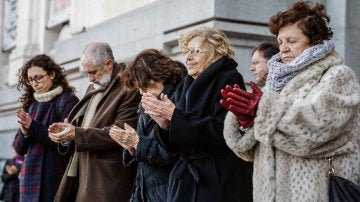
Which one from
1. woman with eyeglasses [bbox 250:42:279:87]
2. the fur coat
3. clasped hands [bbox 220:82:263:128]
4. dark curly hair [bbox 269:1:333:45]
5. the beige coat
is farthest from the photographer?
the beige coat

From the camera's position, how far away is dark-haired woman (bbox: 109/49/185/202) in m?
4.48

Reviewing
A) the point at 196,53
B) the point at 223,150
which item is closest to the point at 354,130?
the point at 223,150

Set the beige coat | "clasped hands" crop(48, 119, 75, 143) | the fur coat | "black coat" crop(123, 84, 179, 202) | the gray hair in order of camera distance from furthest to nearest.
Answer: the gray hair, "clasped hands" crop(48, 119, 75, 143), the beige coat, "black coat" crop(123, 84, 179, 202), the fur coat

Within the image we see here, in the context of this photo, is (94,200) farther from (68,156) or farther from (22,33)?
(22,33)

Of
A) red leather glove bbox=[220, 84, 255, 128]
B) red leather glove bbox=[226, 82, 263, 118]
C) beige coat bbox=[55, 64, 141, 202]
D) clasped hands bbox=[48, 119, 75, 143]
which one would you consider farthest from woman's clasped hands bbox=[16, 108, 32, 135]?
red leather glove bbox=[226, 82, 263, 118]

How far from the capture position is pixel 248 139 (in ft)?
11.9

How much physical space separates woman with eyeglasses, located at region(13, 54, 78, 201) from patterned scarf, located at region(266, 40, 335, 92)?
2755mm

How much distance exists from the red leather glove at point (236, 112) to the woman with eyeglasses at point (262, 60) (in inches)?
39.9

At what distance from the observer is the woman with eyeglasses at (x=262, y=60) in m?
4.64

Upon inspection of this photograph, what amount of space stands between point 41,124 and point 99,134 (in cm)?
95

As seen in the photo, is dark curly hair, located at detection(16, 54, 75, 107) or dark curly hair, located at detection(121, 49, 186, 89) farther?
dark curly hair, located at detection(16, 54, 75, 107)

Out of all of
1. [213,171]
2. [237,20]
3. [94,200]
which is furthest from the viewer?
[237,20]

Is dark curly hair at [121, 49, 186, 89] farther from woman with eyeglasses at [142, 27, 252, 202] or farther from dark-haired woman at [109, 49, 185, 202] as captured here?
woman with eyeglasses at [142, 27, 252, 202]

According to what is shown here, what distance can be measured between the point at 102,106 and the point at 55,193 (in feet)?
3.27
